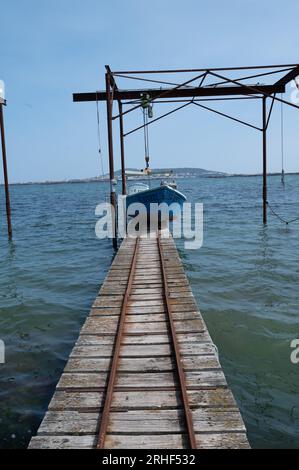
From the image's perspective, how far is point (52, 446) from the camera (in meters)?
3.82

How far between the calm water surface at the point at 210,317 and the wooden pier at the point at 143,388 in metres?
0.82

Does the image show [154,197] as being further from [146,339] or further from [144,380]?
[144,380]

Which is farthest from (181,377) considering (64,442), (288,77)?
(288,77)

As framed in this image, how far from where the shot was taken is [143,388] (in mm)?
4832

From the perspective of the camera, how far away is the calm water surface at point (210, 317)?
5.50 m

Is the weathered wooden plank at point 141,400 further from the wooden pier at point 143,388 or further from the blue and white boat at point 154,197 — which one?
the blue and white boat at point 154,197

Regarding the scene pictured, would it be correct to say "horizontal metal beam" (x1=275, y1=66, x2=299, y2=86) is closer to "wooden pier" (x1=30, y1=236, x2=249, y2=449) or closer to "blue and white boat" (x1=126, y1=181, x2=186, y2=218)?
"blue and white boat" (x1=126, y1=181, x2=186, y2=218)

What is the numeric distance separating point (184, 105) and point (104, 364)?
12.5 m

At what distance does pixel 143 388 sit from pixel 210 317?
4233 millimetres

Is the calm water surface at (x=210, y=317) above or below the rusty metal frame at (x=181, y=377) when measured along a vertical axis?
below

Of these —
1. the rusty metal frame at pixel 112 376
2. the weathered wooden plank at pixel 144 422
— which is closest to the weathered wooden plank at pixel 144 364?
the rusty metal frame at pixel 112 376

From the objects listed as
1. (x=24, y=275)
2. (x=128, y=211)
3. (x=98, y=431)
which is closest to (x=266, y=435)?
(x=98, y=431)

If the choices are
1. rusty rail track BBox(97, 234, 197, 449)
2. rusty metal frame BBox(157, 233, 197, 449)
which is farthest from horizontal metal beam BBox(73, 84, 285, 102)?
rusty metal frame BBox(157, 233, 197, 449)
